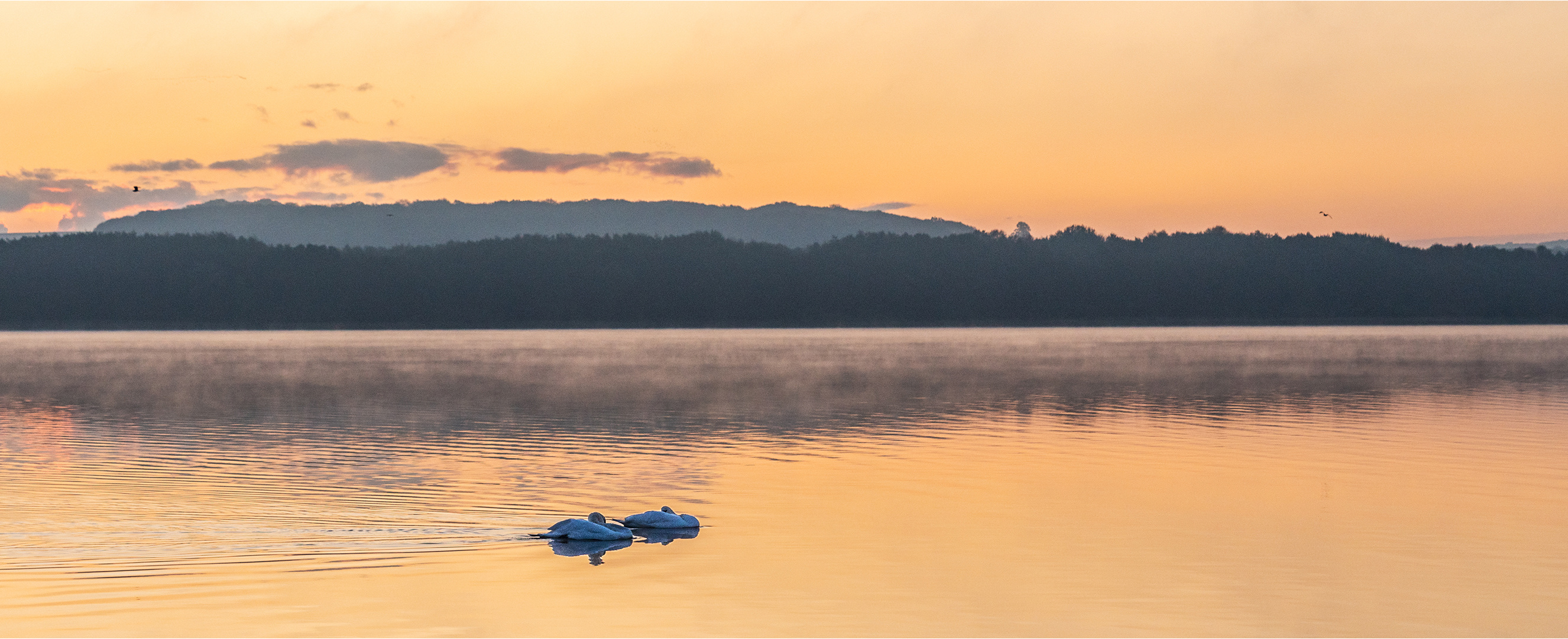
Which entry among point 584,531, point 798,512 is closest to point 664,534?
point 584,531

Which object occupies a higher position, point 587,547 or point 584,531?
point 584,531

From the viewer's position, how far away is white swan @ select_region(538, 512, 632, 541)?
736 inches

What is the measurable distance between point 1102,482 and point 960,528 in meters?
5.82

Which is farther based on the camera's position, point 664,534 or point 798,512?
point 798,512

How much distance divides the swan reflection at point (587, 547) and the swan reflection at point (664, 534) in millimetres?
481

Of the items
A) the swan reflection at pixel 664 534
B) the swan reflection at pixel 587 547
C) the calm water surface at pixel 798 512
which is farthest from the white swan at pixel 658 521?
the swan reflection at pixel 587 547

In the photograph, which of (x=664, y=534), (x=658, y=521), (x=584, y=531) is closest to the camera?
(x=584, y=531)

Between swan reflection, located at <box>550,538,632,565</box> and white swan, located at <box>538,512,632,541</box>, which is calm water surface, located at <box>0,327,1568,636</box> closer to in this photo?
swan reflection, located at <box>550,538,632,565</box>

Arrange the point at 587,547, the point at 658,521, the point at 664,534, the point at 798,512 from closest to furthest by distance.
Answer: the point at 587,547, the point at 664,534, the point at 658,521, the point at 798,512

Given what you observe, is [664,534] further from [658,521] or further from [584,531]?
[584,531]

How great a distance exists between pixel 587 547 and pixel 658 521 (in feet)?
4.90

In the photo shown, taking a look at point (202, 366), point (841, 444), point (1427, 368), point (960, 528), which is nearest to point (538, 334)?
point (202, 366)

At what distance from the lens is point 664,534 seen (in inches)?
778

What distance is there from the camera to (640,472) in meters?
27.2
